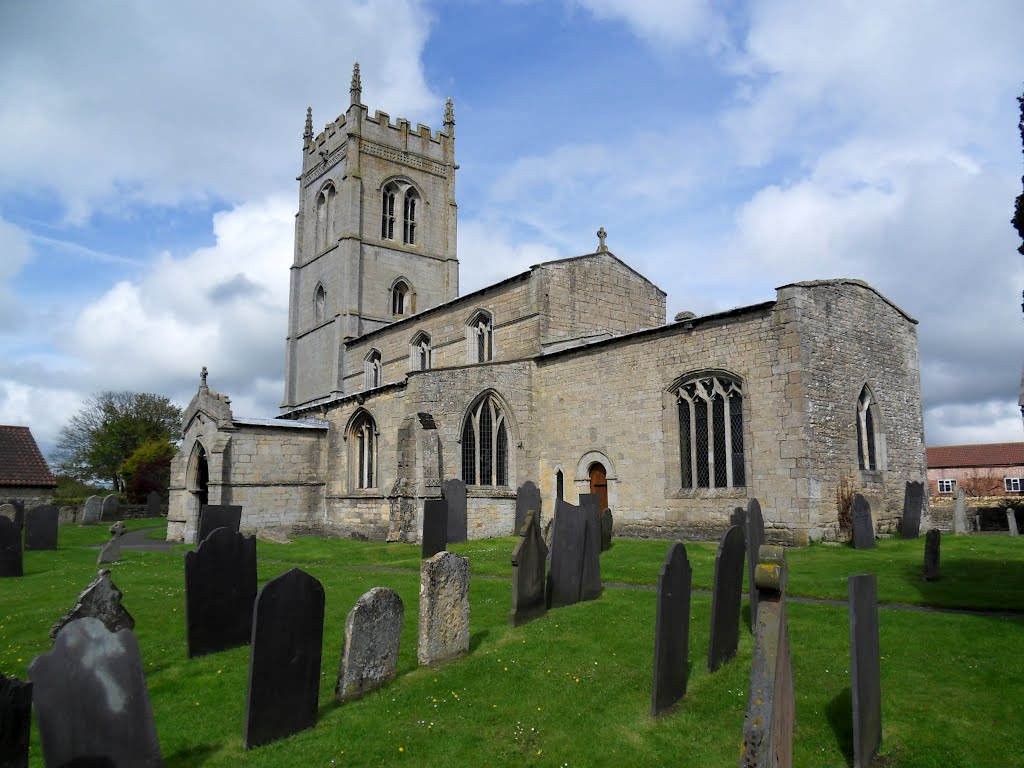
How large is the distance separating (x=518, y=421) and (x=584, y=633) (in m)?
13.5

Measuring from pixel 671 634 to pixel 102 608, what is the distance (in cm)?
446

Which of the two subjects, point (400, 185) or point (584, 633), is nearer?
point (584, 633)

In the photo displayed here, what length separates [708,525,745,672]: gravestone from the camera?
272 inches

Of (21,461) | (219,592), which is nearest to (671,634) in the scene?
(219,592)

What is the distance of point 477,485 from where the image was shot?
2100cm

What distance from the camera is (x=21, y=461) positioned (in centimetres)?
2892

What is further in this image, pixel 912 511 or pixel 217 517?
pixel 912 511

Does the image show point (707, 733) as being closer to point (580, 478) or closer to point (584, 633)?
point (584, 633)

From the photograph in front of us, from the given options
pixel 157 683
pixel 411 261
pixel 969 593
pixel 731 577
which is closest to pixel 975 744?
pixel 731 577

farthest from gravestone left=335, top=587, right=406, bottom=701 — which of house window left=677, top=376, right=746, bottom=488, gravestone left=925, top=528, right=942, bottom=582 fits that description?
house window left=677, top=376, right=746, bottom=488

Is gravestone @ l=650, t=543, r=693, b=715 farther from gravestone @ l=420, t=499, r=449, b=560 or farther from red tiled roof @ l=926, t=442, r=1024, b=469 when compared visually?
red tiled roof @ l=926, t=442, r=1024, b=469

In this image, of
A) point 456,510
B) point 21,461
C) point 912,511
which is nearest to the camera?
point 912,511

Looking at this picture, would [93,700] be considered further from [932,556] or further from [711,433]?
[711,433]

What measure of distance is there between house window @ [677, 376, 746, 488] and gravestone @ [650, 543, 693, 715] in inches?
442
